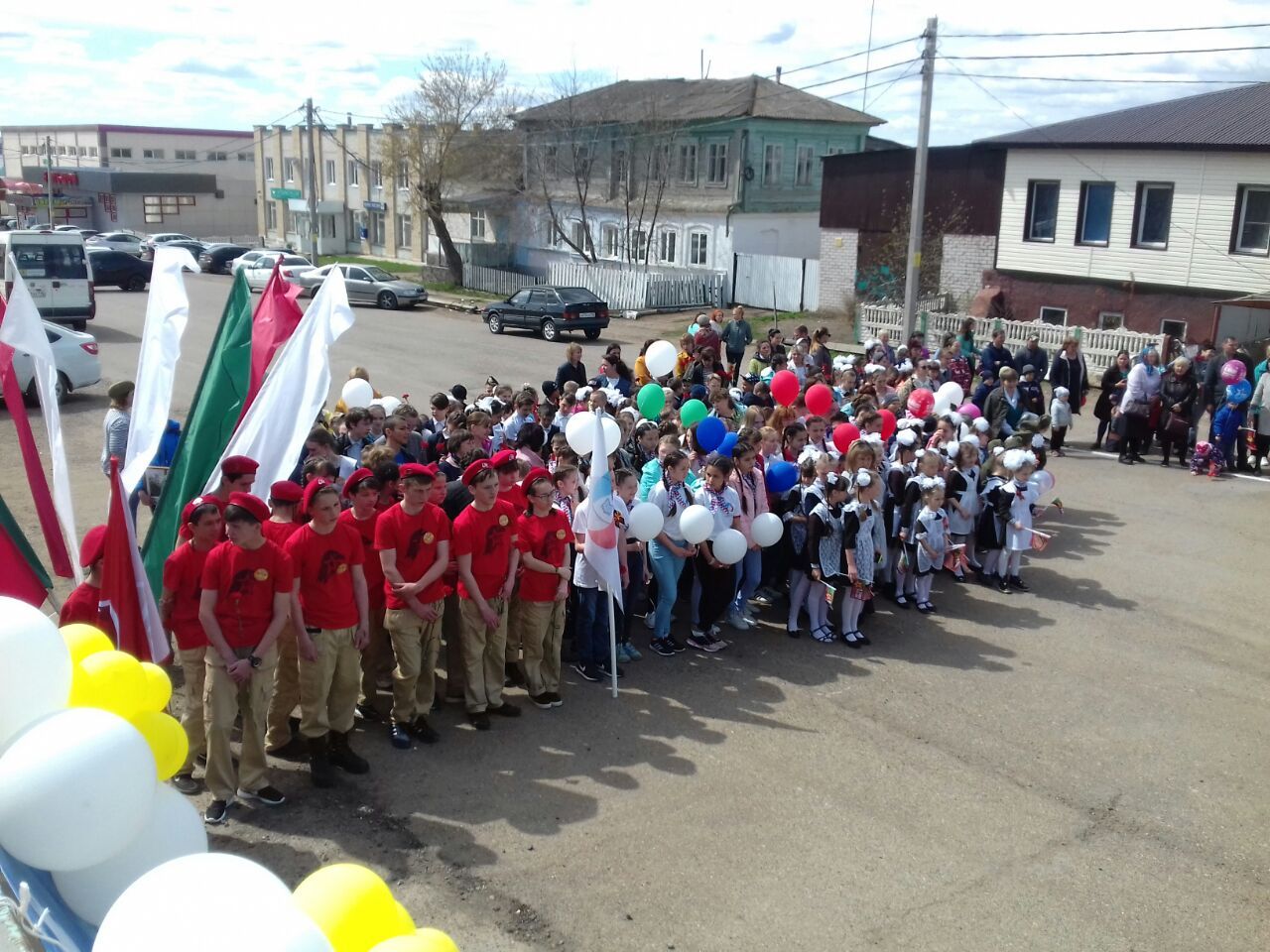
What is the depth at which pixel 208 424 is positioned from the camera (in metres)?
7.60

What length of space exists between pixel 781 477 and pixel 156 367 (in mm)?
4958

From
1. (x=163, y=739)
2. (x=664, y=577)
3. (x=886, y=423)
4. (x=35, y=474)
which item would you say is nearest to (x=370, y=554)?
Result: (x=35, y=474)

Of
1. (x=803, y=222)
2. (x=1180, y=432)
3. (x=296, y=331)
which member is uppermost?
(x=803, y=222)

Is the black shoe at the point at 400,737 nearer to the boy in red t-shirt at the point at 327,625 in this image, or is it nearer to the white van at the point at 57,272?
the boy in red t-shirt at the point at 327,625

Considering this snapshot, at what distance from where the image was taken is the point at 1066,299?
2642cm

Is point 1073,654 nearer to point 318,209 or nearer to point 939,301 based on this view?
point 939,301

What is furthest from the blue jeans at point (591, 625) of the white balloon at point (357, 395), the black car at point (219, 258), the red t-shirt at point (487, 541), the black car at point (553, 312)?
the black car at point (219, 258)

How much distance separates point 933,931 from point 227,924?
3.78 metres

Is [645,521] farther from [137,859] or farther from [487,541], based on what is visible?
[137,859]

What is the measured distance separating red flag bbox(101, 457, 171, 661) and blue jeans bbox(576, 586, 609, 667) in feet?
9.93

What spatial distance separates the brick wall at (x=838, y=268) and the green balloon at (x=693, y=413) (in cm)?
2182

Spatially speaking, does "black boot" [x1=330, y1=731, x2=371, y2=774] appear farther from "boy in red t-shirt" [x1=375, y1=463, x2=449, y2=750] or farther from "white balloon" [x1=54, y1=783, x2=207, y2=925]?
"white balloon" [x1=54, y1=783, x2=207, y2=925]

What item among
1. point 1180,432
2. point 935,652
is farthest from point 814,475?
point 1180,432

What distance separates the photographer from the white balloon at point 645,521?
8031mm
